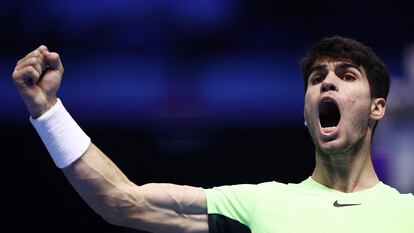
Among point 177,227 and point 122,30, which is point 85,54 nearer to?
point 122,30

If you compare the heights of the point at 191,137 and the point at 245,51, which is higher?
the point at 245,51

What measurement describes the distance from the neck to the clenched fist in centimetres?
127

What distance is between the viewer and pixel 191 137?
7.16m

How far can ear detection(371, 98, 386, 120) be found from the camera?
4102mm

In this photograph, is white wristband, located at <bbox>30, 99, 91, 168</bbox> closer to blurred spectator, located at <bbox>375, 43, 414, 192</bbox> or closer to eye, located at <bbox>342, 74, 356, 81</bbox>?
eye, located at <bbox>342, 74, 356, 81</bbox>

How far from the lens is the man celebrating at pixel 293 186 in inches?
136

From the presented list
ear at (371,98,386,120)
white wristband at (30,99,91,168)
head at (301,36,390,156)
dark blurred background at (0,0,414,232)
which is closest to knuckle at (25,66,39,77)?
white wristband at (30,99,91,168)

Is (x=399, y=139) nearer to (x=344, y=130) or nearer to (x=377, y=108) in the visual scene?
(x=377, y=108)

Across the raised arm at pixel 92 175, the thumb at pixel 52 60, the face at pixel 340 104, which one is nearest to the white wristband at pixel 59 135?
the raised arm at pixel 92 175

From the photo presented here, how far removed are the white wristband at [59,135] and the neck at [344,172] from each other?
1.14 metres

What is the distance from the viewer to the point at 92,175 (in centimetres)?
349

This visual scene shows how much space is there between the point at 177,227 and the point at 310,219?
0.56 m

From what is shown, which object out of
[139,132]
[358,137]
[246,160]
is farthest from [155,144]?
[358,137]

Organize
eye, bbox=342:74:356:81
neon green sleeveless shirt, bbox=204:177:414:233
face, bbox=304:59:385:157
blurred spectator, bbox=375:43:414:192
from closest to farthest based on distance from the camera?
neon green sleeveless shirt, bbox=204:177:414:233 < face, bbox=304:59:385:157 < eye, bbox=342:74:356:81 < blurred spectator, bbox=375:43:414:192
